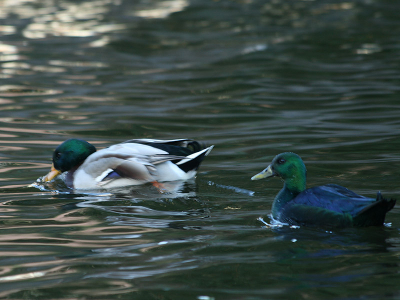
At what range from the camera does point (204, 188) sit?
21.6 feet

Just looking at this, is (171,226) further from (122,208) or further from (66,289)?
(66,289)

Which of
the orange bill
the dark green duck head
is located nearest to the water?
→ the orange bill

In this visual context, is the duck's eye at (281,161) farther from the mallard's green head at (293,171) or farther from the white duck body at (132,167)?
the white duck body at (132,167)

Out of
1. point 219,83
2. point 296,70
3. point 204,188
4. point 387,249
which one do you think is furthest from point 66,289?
point 296,70

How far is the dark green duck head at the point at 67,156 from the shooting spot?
23.3ft

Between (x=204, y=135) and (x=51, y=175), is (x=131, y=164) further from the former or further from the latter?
(x=204, y=135)

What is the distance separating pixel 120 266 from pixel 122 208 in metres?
1.60

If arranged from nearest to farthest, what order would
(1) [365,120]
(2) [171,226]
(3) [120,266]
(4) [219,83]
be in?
(3) [120,266]
(2) [171,226]
(1) [365,120]
(4) [219,83]

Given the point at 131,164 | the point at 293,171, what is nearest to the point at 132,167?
the point at 131,164

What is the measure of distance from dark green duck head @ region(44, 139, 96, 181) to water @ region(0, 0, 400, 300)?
36cm

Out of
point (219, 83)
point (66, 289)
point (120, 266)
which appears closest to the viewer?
point (66, 289)

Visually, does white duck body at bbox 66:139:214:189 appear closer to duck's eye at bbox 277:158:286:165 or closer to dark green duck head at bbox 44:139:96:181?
dark green duck head at bbox 44:139:96:181

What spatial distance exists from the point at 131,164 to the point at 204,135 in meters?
2.87

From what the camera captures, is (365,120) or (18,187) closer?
(18,187)
